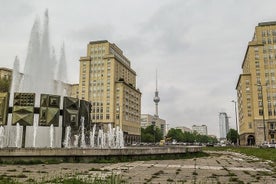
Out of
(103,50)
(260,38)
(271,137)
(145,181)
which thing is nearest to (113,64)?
(103,50)

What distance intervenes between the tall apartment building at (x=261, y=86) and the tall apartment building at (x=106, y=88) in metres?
45.5

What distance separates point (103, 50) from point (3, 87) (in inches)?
1997

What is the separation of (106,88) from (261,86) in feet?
185

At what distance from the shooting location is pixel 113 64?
109 metres

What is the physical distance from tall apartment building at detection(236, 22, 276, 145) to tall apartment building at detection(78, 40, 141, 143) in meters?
45.5

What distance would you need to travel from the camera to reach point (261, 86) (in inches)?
3597

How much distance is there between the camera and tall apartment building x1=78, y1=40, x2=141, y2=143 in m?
106

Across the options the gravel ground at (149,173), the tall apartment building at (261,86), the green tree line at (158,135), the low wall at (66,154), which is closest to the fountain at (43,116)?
the low wall at (66,154)

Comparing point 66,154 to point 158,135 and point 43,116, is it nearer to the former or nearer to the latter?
point 43,116

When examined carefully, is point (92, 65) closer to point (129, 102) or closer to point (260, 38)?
point (129, 102)

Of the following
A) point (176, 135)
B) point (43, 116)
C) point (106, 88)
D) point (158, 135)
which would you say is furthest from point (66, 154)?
point (176, 135)

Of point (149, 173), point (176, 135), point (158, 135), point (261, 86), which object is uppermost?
point (261, 86)

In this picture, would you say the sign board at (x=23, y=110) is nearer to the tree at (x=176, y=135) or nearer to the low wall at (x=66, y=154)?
the low wall at (x=66, y=154)

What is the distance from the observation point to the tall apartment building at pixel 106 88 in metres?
106
